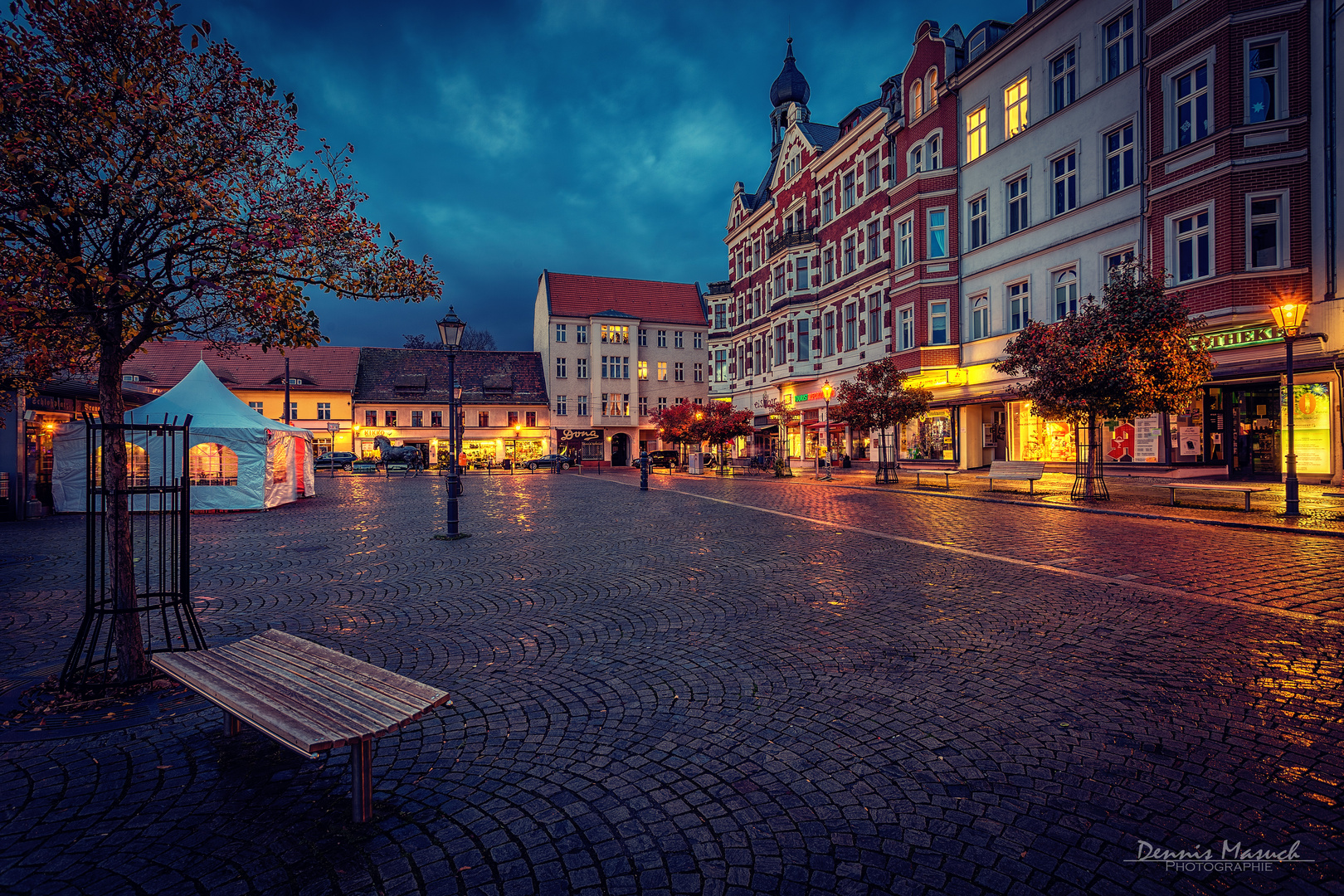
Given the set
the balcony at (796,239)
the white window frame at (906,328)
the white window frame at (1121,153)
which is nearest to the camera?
the white window frame at (1121,153)

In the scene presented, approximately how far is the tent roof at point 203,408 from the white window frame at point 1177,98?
2817 centimetres

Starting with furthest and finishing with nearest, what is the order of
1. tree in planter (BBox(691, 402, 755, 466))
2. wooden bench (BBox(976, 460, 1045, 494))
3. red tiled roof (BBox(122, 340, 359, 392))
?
red tiled roof (BBox(122, 340, 359, 392)) → tree in planter (BBox(691, 402, 755, 466)) → wooden bench (BBox(976, 460, 1045, 494))

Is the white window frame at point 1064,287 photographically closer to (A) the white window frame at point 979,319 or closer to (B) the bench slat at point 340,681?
(A) the white window frame at point 979,319

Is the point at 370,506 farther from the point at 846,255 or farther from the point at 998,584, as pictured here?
the point at 846,255

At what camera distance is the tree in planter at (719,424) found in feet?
119

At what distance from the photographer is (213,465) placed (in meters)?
22.0

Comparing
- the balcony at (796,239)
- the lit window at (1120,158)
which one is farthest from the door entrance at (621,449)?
the lit window at (1120,158)

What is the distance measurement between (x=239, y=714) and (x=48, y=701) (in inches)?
102

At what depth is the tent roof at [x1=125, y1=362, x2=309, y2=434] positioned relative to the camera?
16781 millimetres

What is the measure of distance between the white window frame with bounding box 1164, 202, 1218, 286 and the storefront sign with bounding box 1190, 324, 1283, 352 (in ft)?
5.56

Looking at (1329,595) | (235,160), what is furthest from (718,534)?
(235,160)

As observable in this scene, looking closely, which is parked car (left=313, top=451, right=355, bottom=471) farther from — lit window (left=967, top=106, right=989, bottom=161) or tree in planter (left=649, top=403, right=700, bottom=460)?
lit window (left=967, top=106, right=989, bottom=161)

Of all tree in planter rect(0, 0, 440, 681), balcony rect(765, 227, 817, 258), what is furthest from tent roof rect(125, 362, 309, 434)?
balcony rect(765, 227, 817, 258)

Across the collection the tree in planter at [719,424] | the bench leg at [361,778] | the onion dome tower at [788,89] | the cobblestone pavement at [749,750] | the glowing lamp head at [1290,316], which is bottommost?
the cobblestone pavement at [749,750]
